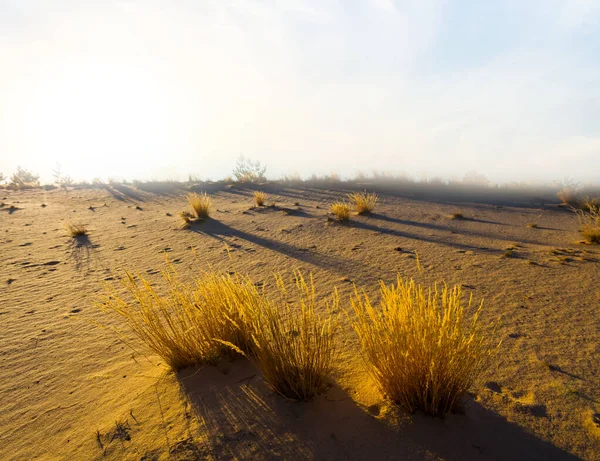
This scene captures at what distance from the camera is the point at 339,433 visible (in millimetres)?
1850

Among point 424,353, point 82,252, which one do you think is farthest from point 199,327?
point 82,252

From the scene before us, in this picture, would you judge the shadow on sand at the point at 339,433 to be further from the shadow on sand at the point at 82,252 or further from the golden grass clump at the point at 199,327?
the shadow on sand at the point at 82,252

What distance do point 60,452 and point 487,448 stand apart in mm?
2564

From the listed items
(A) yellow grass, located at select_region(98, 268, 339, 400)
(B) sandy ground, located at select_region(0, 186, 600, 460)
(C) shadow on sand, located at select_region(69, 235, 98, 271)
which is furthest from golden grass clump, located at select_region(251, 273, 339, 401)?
(C) shadow on sand, located at select_region(69, 235, 98, 271)

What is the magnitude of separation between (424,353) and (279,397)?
3.39ft

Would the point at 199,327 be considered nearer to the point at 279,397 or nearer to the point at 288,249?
the point at 279,397

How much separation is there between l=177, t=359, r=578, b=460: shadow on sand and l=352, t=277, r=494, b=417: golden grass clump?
0.13 m

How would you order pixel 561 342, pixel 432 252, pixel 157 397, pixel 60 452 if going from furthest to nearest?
pixel 432 252
pixel 561 342
pixel 157 397
pixel 60 452

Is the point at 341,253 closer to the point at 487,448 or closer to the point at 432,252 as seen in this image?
the point at 432,252

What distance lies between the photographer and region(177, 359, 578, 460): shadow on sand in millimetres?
1720

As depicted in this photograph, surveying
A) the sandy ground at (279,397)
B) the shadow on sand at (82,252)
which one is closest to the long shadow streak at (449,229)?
the sandy ground at (279,397)

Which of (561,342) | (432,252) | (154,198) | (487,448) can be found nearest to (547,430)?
(487,448)

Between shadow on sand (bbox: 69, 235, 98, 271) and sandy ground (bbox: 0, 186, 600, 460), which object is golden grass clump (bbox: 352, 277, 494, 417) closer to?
sandy ground (bbox: 0, 186, 600, 460)

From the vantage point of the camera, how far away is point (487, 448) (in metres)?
1.75
